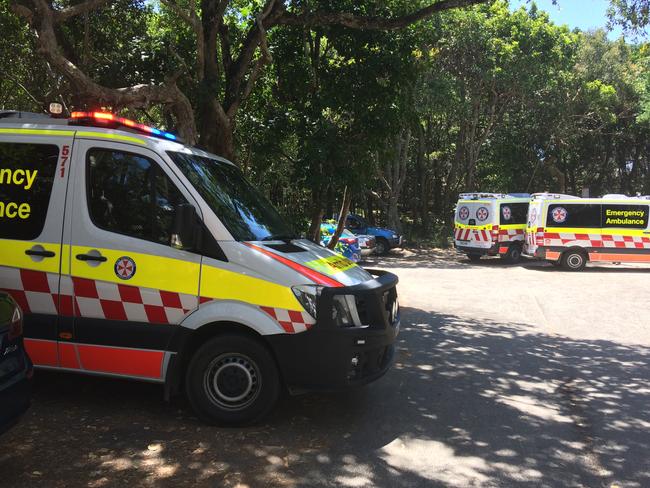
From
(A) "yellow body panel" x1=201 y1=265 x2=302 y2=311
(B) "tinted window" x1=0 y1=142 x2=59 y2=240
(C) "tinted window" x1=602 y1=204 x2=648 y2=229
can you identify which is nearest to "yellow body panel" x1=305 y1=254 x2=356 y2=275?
(A) "yellow body panel" x1=201 y1=265 x2=302 y2=311

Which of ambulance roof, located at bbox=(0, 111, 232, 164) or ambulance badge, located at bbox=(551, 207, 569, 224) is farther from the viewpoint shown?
ambulance badge, located at bbox=(551, 207, 569, 224)

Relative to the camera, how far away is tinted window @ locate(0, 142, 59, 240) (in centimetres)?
449

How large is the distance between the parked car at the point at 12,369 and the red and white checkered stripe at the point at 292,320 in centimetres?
165

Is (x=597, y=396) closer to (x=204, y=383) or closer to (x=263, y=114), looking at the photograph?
(x=204, y=383)

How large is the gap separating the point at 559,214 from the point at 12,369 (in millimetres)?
17462

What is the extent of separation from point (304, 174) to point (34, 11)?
14.0 feet

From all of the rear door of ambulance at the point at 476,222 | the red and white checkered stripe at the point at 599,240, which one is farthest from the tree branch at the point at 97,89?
the rear door of ambulance at the point at 476,222

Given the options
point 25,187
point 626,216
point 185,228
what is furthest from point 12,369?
point 626,216

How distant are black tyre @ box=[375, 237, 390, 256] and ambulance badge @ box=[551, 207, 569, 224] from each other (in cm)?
752

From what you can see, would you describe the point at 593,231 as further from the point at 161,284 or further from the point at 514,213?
the point at 161,284

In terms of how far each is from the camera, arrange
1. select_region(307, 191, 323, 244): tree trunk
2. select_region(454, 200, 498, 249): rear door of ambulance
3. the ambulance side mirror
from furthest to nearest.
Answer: select_region(454, 200, 498, 249): rear door of ambulance < select_region(307, 191, 323, 244): tree trunk < the ambulance side mirror

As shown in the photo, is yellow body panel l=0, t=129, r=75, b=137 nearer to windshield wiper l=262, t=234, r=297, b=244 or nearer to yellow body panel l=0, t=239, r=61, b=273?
yellow body panel l=0, t=239, r=61, b=273

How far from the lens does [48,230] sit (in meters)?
4.46

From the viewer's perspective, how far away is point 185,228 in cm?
414
